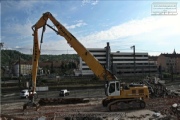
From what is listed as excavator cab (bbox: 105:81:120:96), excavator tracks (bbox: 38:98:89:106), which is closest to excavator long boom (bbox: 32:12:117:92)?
excavator cab (bbox: 105:81:120:96)

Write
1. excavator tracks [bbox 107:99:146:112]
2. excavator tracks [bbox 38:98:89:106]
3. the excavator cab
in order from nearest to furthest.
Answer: excavator tracks [bbox 107:99:146:112] → the excavator cab → excavator tracks [bbox 38:98:89:106]

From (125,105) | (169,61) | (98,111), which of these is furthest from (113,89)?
(169,61)

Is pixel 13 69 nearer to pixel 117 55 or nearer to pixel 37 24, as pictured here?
pixel 117 55

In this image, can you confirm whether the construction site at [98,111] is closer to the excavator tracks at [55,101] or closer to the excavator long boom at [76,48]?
the excavator tracks at [55,101]

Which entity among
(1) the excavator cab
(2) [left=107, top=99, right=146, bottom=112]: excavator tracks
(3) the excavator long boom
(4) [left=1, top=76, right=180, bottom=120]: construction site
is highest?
(3) the excavator long boom

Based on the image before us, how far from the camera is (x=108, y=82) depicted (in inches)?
915

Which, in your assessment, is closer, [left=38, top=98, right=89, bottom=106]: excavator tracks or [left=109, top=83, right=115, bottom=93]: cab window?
[left=109, top=83, right=115, bottom=93]: cab window

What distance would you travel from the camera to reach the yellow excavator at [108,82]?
2309cm

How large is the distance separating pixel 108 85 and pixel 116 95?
1156mm

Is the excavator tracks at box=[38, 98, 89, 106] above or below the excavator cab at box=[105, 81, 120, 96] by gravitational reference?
below

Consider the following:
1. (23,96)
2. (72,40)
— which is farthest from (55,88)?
(72,40)

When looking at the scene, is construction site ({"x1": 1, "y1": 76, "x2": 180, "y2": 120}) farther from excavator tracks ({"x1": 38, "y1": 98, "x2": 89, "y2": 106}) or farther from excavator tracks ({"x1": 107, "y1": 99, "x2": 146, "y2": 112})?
excavator tracks ({"x1": 107, "y1": 99, "x2": 146, "y2": 112})

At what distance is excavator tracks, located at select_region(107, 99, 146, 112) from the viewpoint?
2300 centimetres

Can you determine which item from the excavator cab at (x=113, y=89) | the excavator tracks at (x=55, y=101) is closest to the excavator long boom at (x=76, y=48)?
the excavator cab at (x=113, y=89)
